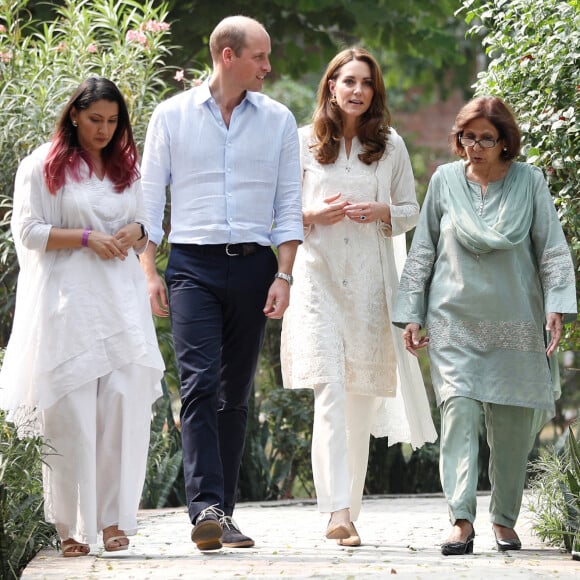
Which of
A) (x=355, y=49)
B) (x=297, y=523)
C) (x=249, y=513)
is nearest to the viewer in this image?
(x=355, y=49)

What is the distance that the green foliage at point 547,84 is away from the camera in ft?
21.3

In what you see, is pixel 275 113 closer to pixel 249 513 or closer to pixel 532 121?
pixel 532 121

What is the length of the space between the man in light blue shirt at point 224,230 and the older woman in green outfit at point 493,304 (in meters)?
0.65

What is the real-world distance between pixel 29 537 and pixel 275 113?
2.12m

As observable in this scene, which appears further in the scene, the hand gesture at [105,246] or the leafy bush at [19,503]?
the hand gesture at [105,246]

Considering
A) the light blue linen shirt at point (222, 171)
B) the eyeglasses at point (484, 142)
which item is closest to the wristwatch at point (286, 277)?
the light blue linen shirt at point (222, 171)

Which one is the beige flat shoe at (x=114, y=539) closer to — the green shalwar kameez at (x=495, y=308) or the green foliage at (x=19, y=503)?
the green foliage at (x=19, y=503)

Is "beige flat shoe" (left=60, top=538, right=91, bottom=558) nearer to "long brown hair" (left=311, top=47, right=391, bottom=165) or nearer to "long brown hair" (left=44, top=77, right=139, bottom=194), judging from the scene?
"long brown hair" (left=44, top=77, right=139, bottom=194)

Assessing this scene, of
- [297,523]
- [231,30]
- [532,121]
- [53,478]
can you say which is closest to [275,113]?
[231,30]

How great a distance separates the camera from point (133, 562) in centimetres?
568

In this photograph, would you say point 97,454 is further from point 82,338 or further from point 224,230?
point 224,230

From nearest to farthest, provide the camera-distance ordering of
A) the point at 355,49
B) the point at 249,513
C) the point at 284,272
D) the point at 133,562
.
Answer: the point at 133,562 → the point at 284,272 → the point at 355,49 → the point at 249,513

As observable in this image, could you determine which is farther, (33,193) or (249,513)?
(249,513)

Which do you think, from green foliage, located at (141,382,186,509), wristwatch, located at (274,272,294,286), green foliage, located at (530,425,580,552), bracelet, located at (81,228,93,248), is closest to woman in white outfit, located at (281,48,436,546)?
wristwatch, located at (274,272,294,286)
